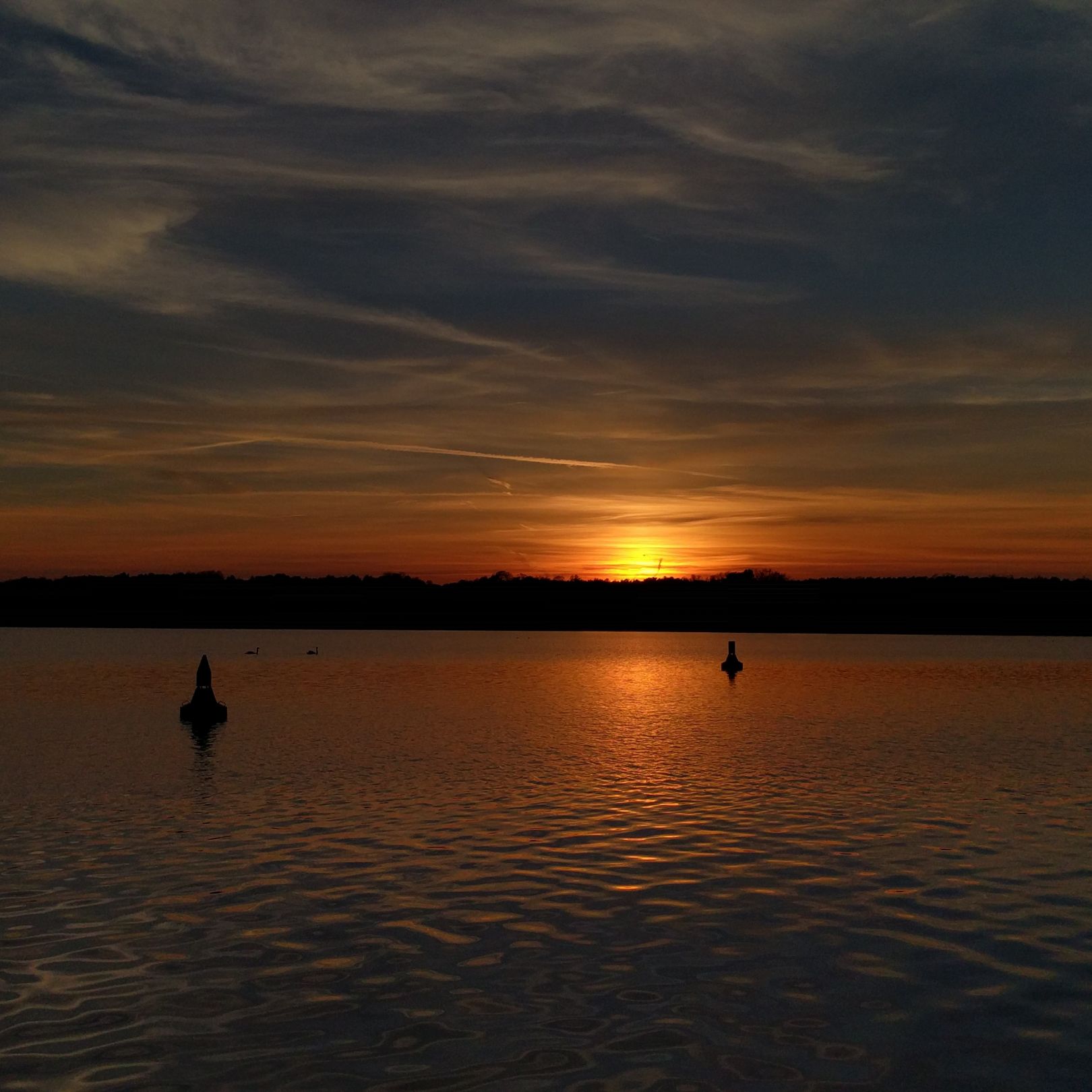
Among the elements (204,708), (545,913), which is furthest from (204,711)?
(545,913)

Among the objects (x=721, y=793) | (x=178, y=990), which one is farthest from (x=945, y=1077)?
(x=721, y=793)

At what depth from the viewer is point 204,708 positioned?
141ft

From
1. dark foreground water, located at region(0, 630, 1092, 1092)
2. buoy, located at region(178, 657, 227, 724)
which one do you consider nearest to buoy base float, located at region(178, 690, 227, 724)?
buoy, located at region(178, 657, 227, 724)

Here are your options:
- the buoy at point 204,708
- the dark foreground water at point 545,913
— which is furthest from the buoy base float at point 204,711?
the dark foreground water at point 545,913

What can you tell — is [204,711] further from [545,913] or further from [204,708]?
[545,913]

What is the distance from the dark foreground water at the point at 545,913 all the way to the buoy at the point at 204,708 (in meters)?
3.52

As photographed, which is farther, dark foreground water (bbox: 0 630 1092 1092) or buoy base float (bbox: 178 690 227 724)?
buoy base float (bbox: 178 690 227 724)

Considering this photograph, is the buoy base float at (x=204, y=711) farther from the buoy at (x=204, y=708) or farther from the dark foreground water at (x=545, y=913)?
the dark foreground water at (x=545, y=913)

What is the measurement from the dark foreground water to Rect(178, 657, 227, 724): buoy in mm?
3521

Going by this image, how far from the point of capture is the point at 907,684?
71.3 m

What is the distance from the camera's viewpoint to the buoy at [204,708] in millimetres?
42812

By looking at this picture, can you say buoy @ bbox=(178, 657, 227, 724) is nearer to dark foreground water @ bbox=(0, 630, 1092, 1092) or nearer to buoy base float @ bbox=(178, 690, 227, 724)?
buoy base float @ bbox=(178, 690, 227, 724)

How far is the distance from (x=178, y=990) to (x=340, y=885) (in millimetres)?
5057

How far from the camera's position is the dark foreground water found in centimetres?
1002
